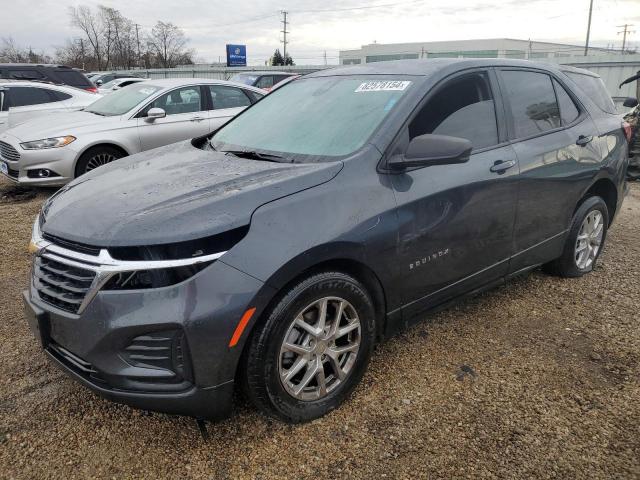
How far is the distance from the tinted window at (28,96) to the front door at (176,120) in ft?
11.5

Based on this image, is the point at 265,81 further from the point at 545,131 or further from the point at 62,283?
the point at 62,283

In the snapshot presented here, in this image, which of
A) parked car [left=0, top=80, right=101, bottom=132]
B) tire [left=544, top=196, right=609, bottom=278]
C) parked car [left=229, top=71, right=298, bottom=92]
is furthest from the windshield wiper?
parked car [left=229, top=71, right=298, bottom=92]

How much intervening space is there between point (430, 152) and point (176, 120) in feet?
18.7

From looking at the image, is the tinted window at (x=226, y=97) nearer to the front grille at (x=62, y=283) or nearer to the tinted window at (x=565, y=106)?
the tinted window at (x=565, y=106)

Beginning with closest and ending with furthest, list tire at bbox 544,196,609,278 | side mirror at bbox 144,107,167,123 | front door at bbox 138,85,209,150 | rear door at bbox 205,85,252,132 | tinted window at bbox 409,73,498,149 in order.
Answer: tinted window at bbox 409,73,498,149
tire at bbox 544,196,609,278
side mirror at bbox 144,107,167,123
front door at bbox 138,85,209,150
rear door at bbox 205,85,252,132

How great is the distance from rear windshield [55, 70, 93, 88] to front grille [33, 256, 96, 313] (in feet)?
36.9

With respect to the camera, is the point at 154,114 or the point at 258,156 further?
the point at 154,114

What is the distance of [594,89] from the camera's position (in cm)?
422

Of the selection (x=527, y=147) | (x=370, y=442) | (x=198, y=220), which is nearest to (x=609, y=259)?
(x=527, y=147)

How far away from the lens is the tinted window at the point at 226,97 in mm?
7922

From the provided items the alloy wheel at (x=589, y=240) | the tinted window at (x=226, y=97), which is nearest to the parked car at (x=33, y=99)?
the tinted window at (x=226, y=97)

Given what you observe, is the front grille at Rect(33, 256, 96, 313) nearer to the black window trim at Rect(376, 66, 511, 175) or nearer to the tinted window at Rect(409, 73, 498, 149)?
the black window trim at Rect(376, 66, 511, 175)

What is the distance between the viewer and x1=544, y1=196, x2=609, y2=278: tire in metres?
3.96

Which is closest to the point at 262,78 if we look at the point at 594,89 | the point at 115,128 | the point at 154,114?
the point at 154,114
